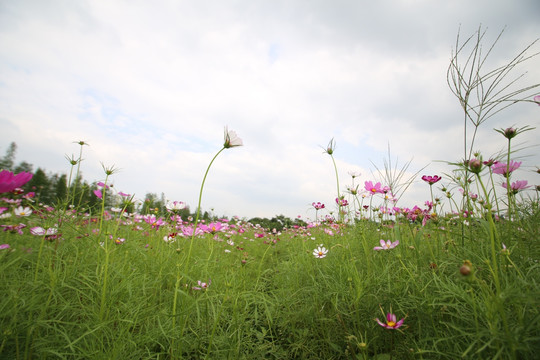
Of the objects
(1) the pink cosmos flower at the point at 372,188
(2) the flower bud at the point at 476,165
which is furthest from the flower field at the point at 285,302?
(1) the pink cosmos flower at the point at 372,188

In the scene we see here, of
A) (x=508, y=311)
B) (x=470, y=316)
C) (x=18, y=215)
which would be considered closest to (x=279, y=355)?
(x=470, y=316)

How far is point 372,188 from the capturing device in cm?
223

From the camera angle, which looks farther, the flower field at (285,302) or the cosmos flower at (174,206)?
the cosmos flower at (174,206)

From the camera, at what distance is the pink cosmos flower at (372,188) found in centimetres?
220

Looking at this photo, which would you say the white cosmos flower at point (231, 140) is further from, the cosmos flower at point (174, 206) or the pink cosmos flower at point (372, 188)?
the pink cosmos flower at point (372, 188)

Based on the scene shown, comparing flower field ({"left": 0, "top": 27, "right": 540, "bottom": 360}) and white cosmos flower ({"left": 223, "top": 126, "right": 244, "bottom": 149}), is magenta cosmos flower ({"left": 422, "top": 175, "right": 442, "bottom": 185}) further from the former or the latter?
white cosmos flower ({"left": 223, "top": 126, "right": 244, "bottom": 149})

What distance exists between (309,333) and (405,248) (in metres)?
1.00

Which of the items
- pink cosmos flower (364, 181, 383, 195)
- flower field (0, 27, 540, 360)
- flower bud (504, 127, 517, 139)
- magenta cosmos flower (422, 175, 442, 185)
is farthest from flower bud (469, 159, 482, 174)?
pink cosmos flower (364, 181, 383, 195)

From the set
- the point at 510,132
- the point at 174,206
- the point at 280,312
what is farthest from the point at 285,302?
the point at 510,132

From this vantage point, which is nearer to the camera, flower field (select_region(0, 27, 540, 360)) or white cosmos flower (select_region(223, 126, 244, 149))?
flower field (select_region(0, 27, 540, 360))

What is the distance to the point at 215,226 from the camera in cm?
157

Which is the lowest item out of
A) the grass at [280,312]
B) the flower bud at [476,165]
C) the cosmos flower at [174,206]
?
the grass at [280,312]

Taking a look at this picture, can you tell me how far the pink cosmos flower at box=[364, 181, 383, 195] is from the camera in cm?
220

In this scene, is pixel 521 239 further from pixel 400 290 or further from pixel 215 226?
pixel 215 226
